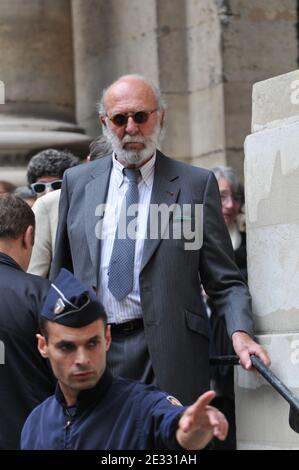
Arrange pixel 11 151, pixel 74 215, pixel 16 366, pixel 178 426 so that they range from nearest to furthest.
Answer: pixel 178 426
pixel 16 366
pixel 74 215
pixel 11 151

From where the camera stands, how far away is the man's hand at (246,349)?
5168 millimetres

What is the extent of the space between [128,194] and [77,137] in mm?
4031

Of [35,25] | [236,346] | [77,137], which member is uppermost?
[35,25]

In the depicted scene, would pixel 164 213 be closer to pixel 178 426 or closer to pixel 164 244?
pixel 164 244

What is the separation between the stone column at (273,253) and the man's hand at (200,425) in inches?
56.8

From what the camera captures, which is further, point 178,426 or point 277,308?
point 277,308

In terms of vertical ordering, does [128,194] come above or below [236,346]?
above

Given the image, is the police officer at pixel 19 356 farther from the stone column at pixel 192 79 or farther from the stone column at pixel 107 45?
the stone column at pixel 107 45

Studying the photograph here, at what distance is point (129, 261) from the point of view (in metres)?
5.37

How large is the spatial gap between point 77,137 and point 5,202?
402 cm

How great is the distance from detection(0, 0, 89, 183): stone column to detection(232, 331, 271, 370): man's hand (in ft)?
13.9

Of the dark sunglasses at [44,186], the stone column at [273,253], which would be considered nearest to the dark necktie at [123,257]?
the stone column at [273,253]
